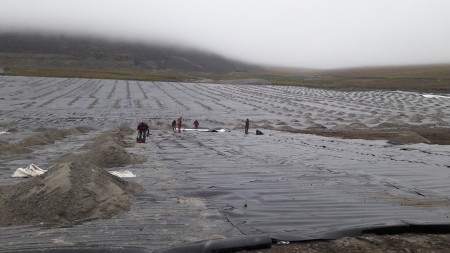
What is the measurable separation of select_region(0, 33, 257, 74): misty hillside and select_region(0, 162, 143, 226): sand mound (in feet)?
338

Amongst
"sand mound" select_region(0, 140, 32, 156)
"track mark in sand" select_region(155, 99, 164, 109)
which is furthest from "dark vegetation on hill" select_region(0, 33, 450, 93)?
"sand mound" select_region(0, 140, 32, 156)

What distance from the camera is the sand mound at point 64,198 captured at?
19.6 ft

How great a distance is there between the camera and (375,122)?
30.4m

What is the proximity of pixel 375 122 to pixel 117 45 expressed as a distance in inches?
5074

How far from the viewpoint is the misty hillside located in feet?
359

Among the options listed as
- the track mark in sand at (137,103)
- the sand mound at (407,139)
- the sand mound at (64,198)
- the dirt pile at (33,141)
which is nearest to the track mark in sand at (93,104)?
the track mark in sand at (137,103)

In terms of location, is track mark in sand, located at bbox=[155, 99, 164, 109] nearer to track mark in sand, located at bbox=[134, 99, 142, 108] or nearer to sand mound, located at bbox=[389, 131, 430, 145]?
track mark in sand, located at bbox=[134, 99, 142, 108]

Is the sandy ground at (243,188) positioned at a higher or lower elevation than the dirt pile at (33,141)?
higher

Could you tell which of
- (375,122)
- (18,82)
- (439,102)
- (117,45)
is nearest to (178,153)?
(375,122)

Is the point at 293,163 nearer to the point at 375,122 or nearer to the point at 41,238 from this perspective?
the point at 41,238

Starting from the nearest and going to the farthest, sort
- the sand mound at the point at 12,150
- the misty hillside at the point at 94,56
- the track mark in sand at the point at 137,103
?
the sand mound at the point at 12,150 → the track mark in sand at the point at 137,103 → the misty hillside at the point at 94,56

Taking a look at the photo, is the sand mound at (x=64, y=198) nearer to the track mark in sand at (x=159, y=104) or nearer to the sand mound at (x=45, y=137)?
the sand mound at (x=45, y=137)

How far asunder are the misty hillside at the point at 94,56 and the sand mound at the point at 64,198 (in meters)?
103

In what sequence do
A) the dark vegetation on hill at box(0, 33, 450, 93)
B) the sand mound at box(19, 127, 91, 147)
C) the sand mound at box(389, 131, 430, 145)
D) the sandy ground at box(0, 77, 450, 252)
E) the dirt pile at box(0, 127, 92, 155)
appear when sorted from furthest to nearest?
the dark vegetation on hill at box(0, 33, 450, 93) → the sand mound at box(389, 131, 430, 145) → the sand mound at box(19, 127, 91, 147) → the dirt pile at box(0, 127, 92, 155) → the sandy ground at box(0, 77, 450, 252)
